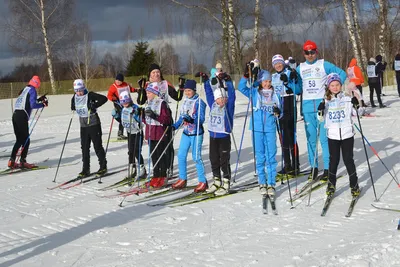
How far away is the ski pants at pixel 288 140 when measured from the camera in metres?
7.47

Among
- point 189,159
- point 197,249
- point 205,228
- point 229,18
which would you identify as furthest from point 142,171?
point 229,18

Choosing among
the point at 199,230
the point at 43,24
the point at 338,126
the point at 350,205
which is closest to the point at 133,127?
the point at 199,230

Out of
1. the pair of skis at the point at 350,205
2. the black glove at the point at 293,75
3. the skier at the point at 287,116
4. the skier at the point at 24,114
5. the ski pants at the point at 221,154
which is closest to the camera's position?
the pair of skis at the point at 350,205

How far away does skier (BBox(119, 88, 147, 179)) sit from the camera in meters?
7.78

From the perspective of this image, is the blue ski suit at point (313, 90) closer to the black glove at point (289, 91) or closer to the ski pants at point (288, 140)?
the black glove at point (289, 91)

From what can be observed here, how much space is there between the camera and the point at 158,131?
7340 mm

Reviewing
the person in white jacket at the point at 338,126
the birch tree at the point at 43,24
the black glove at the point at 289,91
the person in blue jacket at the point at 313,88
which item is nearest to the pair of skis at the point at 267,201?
the person in white jacket at the point at 338,126

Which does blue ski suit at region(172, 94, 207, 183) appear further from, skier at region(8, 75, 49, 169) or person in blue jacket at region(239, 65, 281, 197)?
skier at region(8, 75, 49, 169)

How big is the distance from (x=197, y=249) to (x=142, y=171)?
12.5 feet

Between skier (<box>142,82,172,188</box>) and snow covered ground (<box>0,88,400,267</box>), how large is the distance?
63cm

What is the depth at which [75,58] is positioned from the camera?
123 feet

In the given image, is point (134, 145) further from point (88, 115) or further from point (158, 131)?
point (88, 115)

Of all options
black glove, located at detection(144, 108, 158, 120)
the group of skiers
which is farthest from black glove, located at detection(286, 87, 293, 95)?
black glove, located at detection(144, 108, 158, 120)

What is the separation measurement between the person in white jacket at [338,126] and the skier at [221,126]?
134 cm
